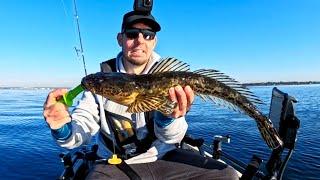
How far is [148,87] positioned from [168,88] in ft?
0.82

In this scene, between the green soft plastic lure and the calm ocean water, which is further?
the calm ocean water

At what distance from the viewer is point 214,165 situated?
18.5ft

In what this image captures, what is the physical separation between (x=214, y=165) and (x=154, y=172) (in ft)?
3.19

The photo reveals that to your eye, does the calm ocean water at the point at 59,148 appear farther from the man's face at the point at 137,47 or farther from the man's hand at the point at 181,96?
the man's hand at the point at 181,96

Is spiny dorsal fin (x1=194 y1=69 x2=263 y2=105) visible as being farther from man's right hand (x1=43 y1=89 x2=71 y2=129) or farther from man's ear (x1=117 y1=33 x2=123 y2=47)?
man's ear (x1=117 y1=33 x2=123 y2=47)

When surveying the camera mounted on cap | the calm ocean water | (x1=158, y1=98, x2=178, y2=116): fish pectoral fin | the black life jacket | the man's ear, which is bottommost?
the calm ocean water

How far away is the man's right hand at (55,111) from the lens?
4.32m

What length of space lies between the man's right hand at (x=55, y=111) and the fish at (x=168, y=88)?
37cm

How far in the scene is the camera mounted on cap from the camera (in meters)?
5.83

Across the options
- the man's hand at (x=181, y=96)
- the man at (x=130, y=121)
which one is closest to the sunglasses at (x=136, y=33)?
the man at (x=130, y=121)

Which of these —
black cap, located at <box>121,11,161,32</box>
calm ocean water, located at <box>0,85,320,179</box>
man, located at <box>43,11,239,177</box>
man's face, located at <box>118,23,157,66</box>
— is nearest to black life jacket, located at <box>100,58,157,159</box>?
man, located at <box>43,11,239,177</box>

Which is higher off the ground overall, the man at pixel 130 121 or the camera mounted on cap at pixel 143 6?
the camera mounted on cap at pixel 143 6

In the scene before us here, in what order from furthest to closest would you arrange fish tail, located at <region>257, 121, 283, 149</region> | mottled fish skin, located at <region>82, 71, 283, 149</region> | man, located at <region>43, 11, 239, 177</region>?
man, located at <region>43, 11, 239, 177</region>, fish tail, located at <region>257, 121, 283, 149</region>, mottled fish skin, located at <region>82, 71, 283, 149</region>

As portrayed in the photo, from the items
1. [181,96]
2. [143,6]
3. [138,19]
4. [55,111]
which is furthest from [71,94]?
[143,6]
